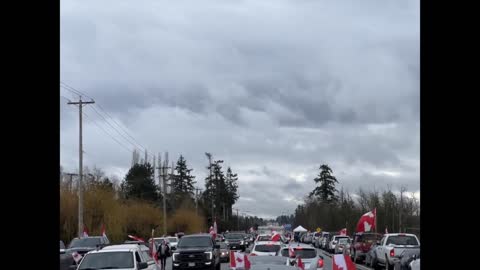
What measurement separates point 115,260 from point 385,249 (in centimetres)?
1755

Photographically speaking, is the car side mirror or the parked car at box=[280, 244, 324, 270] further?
the parked car at box=[280, 244, 324, 270]

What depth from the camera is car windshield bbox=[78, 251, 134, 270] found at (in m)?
18.6

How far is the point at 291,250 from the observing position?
2527 cm

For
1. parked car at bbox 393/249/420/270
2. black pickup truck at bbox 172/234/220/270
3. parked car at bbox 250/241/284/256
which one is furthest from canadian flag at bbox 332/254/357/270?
black pickup truck at bbox 172/234/220/270

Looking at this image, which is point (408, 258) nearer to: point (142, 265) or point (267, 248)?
point (267, 248)

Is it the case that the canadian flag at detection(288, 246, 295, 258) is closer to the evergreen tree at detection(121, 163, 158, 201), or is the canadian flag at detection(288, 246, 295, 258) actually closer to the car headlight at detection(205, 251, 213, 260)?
the car headlight at detection(205, 251, 213, 260)

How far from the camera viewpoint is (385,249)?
33.0 metres

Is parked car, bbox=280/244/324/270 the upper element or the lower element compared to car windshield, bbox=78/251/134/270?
lower

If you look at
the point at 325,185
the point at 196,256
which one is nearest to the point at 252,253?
the point at 196,256
